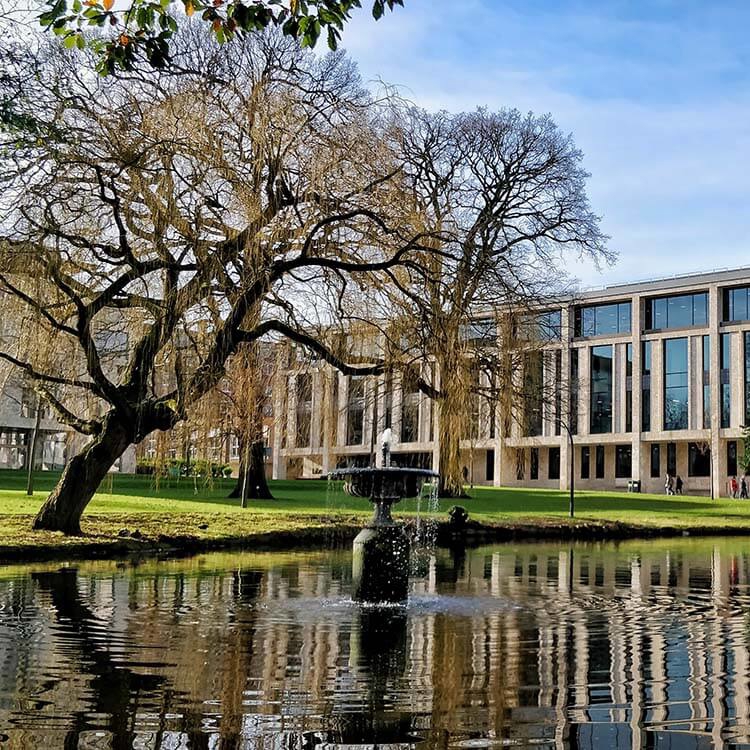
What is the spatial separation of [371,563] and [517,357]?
16977 mm

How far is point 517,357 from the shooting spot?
30.1 meters

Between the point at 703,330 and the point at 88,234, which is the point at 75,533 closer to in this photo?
the point at 88,234

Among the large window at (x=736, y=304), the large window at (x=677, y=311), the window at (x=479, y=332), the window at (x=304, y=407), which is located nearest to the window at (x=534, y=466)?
the large window at (x=677, y=311)

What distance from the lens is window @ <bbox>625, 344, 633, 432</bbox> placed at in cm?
7884

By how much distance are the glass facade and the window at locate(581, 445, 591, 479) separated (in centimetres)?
1231

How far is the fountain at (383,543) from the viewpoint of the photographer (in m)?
13.9

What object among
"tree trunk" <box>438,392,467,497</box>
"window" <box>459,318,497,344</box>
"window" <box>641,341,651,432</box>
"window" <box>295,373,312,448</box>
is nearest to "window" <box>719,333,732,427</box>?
"window" <box>641,341,651,432</box>

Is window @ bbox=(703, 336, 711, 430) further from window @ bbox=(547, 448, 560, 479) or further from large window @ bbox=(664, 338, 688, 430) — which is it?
window @ bbox=(547, 448, 560, 479)

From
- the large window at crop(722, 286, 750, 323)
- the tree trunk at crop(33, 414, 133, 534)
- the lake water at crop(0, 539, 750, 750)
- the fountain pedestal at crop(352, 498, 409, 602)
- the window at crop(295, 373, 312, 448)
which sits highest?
the large window at crop(722, 286, 750, 323)

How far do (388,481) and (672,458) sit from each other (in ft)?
224

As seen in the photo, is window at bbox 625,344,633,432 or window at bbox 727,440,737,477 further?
window at bbox 625,344,633,432

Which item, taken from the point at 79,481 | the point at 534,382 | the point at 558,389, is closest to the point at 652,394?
the point at 558,389

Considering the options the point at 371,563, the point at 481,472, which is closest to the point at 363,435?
the point at 481,472

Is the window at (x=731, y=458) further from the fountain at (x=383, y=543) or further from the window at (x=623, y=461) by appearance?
the fountain at (x=383, y=543)
